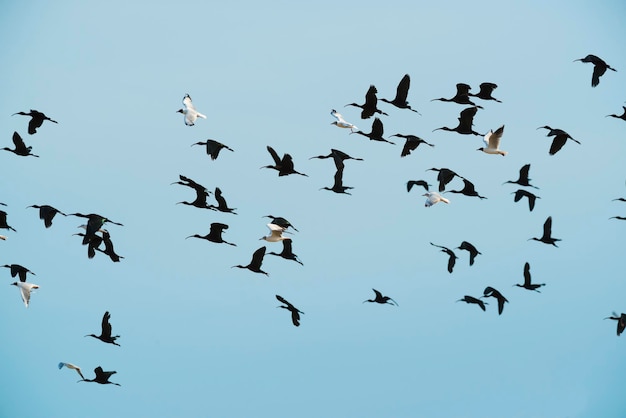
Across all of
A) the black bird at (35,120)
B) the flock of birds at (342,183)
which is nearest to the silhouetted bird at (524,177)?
the flock of birds at (342,183)

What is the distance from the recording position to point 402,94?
42.5 m

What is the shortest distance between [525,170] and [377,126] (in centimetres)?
554

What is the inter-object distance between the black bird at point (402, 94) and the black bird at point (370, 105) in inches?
23.1

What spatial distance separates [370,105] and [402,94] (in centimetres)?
154

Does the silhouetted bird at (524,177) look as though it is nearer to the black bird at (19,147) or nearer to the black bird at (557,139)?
the black bird at (557,139)

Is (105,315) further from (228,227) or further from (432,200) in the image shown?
(432,200)

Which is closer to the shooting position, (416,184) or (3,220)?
(3,220)

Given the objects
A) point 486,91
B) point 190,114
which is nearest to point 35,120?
point 190,114

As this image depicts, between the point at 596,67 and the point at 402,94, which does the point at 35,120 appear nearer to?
the point at 402,94

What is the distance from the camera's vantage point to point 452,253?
4691 cm

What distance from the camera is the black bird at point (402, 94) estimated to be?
42125 mm

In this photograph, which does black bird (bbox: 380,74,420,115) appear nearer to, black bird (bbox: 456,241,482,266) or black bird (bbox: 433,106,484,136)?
black bird (bbox: 433,106,484,136)

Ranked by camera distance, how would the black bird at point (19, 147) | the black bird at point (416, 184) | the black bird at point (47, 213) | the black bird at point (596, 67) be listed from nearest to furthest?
the black bird at point (596, 67)
the black bird at point (47, 213)
the black bird at point (19, 147)
the black bird at point (416, 184)

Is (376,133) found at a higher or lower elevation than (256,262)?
higher
